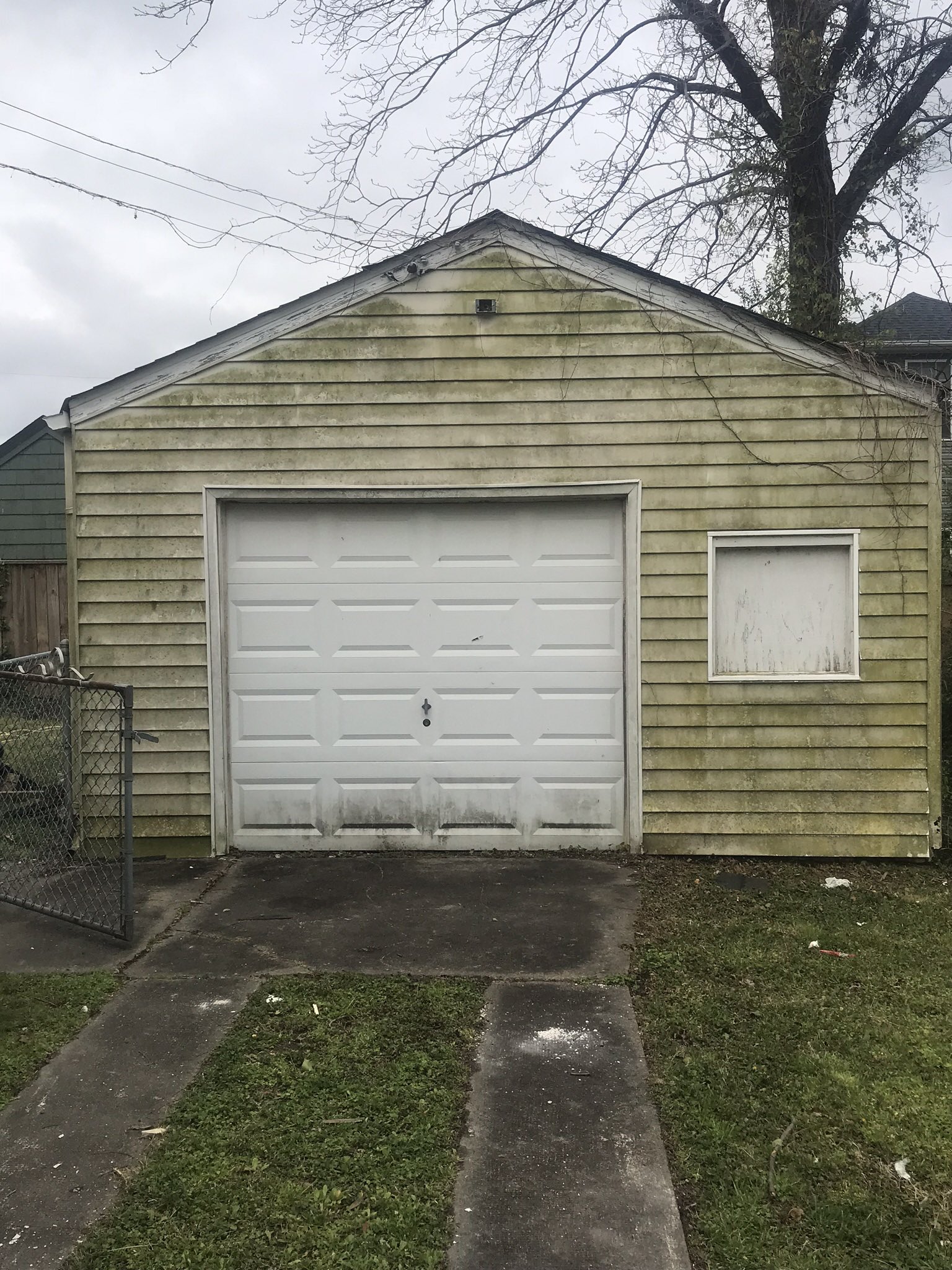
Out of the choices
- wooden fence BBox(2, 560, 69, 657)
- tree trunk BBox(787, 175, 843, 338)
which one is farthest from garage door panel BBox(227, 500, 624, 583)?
wooden fence BBox(2, 560, 69, 657)

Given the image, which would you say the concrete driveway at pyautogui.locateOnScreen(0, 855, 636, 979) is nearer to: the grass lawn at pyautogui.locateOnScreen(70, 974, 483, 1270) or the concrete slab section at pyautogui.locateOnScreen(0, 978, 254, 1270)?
the concrete slab section at pyautogui.locateOnScreen(0, 978, 254, 1270)

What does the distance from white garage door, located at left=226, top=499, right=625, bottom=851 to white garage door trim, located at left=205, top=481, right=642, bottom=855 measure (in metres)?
0.07

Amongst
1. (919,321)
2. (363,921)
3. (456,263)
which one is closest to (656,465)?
(456,263)

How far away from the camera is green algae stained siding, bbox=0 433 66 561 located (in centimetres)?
1638

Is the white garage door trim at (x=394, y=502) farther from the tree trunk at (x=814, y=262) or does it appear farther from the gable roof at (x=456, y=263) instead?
the tree trunk at (x=814, y=262)

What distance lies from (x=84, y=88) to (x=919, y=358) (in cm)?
1474

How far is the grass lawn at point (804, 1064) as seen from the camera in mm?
2672

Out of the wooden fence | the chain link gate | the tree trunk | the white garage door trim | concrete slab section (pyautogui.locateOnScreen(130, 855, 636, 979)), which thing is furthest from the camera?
the wooden fence

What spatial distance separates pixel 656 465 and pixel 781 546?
3.24 ft

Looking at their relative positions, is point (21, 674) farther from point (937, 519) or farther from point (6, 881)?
point (937, 519)

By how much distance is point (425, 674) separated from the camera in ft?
21.2

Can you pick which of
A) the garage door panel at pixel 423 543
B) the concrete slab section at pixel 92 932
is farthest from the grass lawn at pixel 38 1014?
the garage door panel at pixel 423 543

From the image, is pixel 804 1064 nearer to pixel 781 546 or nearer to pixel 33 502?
pixel 781 546

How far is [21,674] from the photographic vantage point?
208 inches
